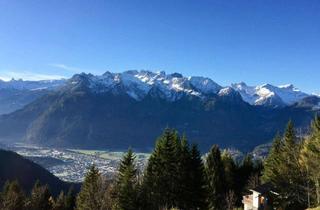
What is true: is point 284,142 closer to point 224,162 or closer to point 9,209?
point 224,162

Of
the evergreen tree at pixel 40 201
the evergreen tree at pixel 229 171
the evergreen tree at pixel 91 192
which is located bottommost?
the evergreen tree at pixel 40 201

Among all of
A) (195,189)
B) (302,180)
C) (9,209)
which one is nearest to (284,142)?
(302,180)

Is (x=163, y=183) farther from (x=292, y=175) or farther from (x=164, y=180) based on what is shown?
(x=292, y=175)

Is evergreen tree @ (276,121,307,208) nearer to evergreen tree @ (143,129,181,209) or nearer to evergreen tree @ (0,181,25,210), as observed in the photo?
evergreen tree @ (143,129,181,209)

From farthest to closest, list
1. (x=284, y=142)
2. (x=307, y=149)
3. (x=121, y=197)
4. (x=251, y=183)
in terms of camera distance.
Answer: (x=251, y=183) < (x=284, y=142) < (x=307, y=149) < (x=121, y=197)

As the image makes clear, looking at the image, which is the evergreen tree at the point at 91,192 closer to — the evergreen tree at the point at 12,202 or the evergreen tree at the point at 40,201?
the evergreen tree at the point at 12,202

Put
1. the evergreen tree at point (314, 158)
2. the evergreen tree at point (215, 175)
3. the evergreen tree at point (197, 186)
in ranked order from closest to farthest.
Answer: the evergreen tree at point (314, 158) → the evergreen tree at point (197, 186) → the evergreen tree at point (215, 175)

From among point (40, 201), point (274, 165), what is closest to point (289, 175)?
point (274, 165)

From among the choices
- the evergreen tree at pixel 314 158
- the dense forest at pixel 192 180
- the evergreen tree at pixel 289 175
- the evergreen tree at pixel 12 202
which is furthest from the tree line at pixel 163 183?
the evergreen tree at pixel 12 202
